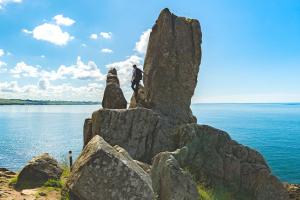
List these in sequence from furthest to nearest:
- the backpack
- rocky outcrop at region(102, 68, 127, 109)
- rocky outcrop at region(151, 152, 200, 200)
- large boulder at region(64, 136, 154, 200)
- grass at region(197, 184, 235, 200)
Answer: the backpack, rocky outcrop at region(102, 68, 127, 109), grass at region(197, 184, 235, 200), rocky outcrop at region(151, 152, 200, 200), large boulder at region(64, 136, 154, 200)

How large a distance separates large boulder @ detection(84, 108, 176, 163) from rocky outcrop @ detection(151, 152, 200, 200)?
9.17 meters

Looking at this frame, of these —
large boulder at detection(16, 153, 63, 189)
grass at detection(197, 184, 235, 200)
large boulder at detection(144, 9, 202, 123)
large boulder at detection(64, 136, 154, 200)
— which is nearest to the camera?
large boulder at detection(64, 136, 154, 200)

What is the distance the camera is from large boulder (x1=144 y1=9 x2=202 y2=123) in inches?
1344

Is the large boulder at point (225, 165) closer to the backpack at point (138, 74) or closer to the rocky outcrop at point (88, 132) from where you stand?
the rocky outcrop at point (88, 132)

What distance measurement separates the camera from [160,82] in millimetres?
34656

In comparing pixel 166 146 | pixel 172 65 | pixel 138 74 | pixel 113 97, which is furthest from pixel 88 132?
pixel 172 65

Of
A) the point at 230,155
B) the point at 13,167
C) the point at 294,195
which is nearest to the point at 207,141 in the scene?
the point at 230,155

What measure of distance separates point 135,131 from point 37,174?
11.1m

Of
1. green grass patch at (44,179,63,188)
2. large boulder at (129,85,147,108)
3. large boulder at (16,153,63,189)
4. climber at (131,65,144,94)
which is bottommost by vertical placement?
green grass patch at (44,179,63,188)

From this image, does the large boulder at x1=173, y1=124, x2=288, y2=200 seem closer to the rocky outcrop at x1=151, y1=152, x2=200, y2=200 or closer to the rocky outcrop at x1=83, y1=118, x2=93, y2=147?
the rocky outcrop at x1=151, y1=152, x2=200, y2=200

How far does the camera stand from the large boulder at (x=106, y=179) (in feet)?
41.2

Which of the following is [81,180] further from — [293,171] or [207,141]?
[293,171]

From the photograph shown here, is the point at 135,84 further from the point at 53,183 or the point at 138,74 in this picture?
the point at 53,183

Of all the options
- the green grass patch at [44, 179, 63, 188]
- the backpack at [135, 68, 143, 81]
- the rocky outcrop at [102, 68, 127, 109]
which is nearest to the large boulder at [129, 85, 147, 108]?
the backpack at [135, 68, 143, 81]
